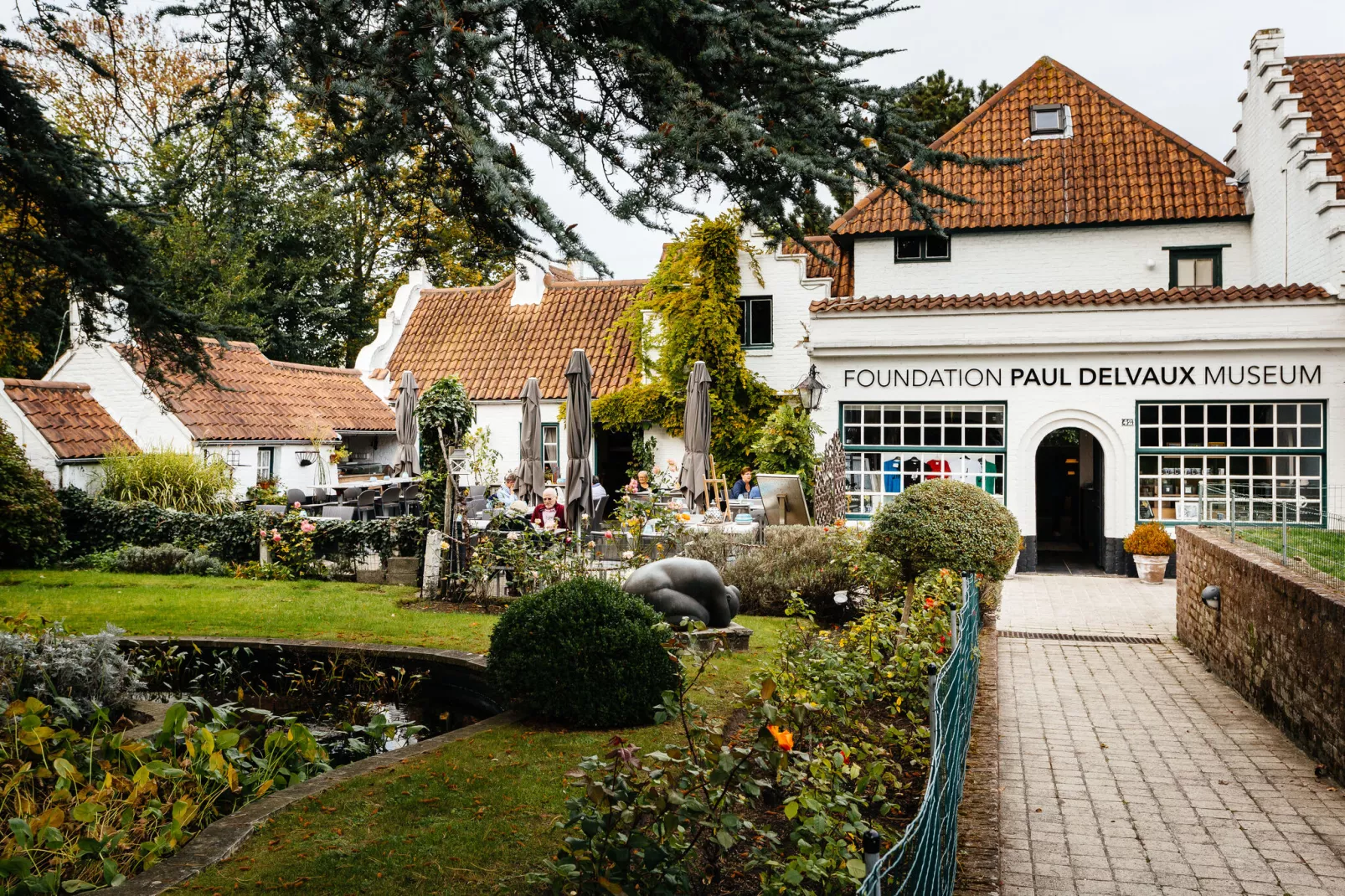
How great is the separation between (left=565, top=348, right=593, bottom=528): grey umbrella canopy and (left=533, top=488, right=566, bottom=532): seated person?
1.44 ft

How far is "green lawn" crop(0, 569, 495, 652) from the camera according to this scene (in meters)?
10.6

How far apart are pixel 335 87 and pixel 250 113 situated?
167cm

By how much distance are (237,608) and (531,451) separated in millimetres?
6417

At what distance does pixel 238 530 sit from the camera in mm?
16734

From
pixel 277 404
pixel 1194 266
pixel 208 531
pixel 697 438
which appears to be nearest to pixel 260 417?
pixel 277 404

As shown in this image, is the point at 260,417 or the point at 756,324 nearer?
the point at 260,417

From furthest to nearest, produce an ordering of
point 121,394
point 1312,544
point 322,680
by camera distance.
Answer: point 121,394
point 322,680
point 1312,544

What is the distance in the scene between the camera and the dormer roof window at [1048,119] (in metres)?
21.8

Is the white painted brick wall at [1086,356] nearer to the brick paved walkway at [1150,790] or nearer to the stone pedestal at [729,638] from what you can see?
the brick paved walkway at [1150,790]

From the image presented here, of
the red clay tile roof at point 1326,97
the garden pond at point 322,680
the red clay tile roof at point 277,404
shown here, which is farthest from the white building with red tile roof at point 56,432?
the red clay tile roof at point 1326,97

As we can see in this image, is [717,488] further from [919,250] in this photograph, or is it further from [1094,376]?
[1094,376]

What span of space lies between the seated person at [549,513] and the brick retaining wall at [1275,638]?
822 centimetres

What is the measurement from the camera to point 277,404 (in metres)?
24.2

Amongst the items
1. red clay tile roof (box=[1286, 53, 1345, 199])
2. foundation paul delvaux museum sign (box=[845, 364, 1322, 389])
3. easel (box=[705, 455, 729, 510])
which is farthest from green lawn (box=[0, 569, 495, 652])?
red clay tile roof (box=[1286, 53, 1345, 199])
